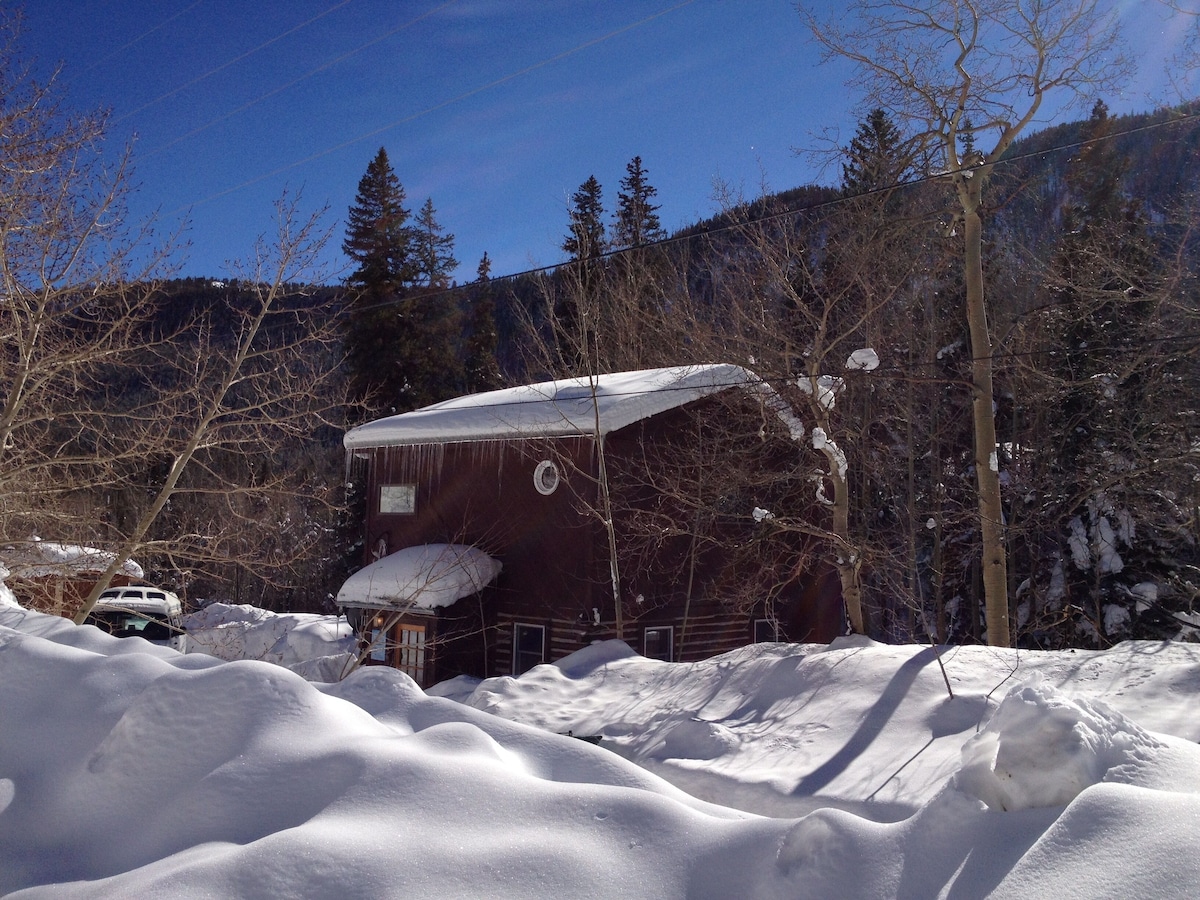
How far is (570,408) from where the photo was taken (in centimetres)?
1534

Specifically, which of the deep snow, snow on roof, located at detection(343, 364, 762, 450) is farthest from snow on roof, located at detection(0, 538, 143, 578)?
snow on roof, located at detection(343, 364, 762, 450)

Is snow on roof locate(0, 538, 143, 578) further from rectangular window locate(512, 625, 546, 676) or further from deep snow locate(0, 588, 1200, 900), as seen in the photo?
rectangular window locate(512, 625, 546, 676)

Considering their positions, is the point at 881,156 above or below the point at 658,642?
above

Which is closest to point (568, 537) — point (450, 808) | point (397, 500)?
point (397, 500)

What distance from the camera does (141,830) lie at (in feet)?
9.81

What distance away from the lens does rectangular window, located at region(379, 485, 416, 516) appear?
18.0 meters

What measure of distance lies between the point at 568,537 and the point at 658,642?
8.10ft

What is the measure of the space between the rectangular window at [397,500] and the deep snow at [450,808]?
13274mm

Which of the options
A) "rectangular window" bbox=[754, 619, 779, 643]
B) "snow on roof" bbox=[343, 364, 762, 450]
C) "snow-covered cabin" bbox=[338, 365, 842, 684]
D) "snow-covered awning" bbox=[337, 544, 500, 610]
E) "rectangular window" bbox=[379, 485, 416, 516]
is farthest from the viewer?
"rectangular window" bbox=[379, 485, 416, 516]

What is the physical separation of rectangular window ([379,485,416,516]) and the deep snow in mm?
13274

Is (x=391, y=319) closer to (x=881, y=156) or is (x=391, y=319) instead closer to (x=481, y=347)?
(x=481, y=347)

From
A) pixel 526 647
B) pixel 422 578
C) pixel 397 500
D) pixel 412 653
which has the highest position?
pixel 397 500

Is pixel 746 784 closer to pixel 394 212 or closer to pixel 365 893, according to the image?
pixel 365 893

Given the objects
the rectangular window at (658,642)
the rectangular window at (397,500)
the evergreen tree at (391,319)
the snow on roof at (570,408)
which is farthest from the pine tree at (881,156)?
the evergreen tree at (391,319)
